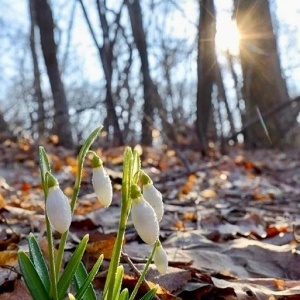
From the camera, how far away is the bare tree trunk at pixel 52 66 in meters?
8.67

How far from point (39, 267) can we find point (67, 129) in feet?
25.3

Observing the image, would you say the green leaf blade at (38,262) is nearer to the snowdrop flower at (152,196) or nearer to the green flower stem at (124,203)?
the green flower stem at (124,203)

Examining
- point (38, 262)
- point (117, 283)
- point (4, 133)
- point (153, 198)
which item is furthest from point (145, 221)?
point (4, 133)

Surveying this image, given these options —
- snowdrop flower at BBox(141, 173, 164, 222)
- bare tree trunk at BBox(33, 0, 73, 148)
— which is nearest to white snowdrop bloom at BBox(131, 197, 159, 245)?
snowdrop flower at BBox(141, 173, 164, 222)

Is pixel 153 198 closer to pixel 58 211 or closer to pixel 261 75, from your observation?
pixel 58 211

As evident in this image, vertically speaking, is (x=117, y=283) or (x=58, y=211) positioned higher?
(x=58, y=211)

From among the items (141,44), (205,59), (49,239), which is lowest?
(49,239)

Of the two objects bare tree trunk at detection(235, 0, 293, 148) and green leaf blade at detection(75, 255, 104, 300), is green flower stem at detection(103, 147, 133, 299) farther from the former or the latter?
bare tree trunk at detection(235, 0, 293, 148)

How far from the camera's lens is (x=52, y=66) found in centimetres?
895

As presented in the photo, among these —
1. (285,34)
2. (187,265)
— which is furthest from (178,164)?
(285,34)

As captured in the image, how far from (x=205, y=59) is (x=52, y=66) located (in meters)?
2.72

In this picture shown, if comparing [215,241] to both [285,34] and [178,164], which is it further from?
[285,34]

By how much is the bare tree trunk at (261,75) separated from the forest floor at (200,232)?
3879 mm

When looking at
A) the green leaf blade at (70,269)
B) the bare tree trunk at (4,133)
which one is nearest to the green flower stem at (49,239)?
the green leaf blade at (70,269)
